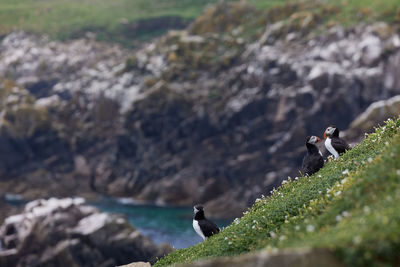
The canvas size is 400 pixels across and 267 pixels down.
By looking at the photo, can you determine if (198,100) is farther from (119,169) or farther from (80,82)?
(80,82)

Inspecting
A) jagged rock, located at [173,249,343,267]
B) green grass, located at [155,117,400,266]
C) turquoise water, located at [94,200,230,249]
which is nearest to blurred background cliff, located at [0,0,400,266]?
turquoise water, located at [94,200,230,249]

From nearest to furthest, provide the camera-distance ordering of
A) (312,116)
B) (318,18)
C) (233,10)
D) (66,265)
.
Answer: (66,265)
(312,116)
(318,18)
(233,10)

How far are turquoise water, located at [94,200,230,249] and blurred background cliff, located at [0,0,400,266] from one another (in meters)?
0.45

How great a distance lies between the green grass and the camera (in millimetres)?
8984

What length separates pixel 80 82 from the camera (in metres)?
146

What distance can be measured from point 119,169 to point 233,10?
200 ft

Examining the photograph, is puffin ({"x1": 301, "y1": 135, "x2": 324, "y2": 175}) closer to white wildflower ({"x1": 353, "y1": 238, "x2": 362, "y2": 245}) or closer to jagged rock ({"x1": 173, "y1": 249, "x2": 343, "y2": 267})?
white wildflower ({"x1": 353, "y1": 238, "x2": 362, "y2": 245})

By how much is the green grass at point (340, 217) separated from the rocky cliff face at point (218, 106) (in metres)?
74.9

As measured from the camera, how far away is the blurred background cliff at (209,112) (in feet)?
322

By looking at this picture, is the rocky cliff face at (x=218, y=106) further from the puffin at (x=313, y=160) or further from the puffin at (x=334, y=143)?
the puffin at (x=313, y=160)

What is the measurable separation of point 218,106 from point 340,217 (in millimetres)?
102623

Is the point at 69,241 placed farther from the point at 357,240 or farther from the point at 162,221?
the point at 357,240

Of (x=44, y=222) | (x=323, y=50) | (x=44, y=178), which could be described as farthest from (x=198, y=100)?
(x=44, y=222)

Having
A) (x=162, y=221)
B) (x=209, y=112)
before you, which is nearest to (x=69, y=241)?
(x=162, y=221)
